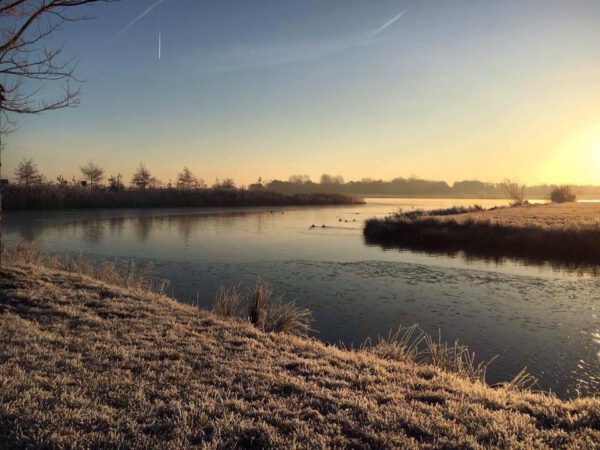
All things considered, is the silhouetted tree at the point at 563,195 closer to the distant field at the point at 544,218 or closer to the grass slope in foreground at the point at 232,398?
the distant field at the point at 544,218

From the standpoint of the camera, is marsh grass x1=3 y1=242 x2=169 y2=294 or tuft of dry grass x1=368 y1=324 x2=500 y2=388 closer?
tuft of dry grass x1=368 y1=324 x2=500 y2=388

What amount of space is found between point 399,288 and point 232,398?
1112 centimetres

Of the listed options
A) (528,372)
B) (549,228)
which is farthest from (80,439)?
(549,228)

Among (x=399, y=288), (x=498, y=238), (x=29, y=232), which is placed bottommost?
(x=399, y=288)

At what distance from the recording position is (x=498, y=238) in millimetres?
27891

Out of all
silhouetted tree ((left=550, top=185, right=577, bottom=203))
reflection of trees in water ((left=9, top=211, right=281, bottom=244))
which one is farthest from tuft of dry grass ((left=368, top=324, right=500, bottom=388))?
silhouetted tree ((left=550, top=185, right=577, bottom=203))

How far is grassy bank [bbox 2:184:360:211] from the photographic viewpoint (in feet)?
162

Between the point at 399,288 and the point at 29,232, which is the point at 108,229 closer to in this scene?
the point at 29,232

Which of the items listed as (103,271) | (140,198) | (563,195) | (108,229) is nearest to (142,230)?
(108,229)

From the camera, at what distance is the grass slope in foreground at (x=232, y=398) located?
4.09 metres

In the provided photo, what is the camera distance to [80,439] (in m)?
3.86

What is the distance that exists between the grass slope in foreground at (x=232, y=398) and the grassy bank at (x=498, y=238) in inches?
771

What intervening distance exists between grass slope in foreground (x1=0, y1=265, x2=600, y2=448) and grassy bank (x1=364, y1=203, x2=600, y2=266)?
1958 cm

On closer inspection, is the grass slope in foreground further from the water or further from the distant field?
the distant field
